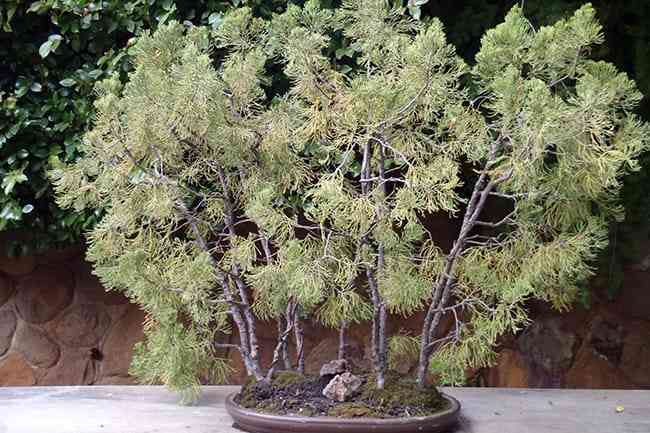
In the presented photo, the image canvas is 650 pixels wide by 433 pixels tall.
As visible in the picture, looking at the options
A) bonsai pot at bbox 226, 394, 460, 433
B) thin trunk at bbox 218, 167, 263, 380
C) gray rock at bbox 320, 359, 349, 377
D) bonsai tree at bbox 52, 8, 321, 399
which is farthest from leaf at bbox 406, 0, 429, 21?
bonsai pot at bbox 226, 394, 460, 433

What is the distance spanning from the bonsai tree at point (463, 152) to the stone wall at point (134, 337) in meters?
0.97

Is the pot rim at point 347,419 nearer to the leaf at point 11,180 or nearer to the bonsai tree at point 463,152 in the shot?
the bonsai tree at point 463,152

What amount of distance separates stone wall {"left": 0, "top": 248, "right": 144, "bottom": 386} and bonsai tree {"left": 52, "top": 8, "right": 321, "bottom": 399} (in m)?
0.85

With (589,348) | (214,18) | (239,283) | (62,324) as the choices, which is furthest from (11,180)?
(589,348)

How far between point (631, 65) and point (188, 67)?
1.55 meters

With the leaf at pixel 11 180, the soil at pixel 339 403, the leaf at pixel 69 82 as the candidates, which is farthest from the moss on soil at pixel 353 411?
the leaf at pixel 69 82

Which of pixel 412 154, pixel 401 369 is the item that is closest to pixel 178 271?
pixel 412 154

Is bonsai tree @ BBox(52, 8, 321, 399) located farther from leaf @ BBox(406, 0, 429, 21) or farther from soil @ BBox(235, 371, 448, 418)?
leaf @ BBox(406, 0, 429, 21)

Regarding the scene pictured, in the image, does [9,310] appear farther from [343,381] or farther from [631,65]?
[631,65]

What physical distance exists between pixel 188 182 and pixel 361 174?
0.45 meters

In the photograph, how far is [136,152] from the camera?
5.64 feet

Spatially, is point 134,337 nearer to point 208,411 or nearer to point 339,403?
point 208,411

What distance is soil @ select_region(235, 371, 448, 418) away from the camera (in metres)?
1.57

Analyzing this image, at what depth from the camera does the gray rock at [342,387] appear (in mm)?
1606
